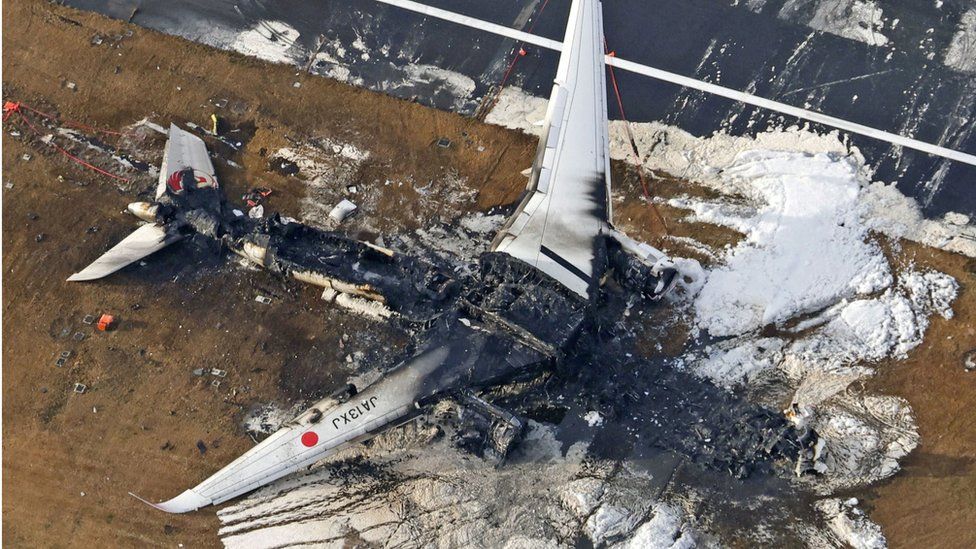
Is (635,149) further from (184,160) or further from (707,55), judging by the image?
Result: (184,160)

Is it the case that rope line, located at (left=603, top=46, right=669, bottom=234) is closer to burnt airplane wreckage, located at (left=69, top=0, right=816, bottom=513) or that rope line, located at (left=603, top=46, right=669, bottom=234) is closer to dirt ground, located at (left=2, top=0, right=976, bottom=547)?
dirt ground, located at (left=2, top=0, right=976, bottom=547)

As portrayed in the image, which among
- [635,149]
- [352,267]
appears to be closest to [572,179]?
[635,149]

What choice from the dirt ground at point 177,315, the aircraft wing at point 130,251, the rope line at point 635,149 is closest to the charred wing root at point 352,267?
the dirt ground at point 177,315

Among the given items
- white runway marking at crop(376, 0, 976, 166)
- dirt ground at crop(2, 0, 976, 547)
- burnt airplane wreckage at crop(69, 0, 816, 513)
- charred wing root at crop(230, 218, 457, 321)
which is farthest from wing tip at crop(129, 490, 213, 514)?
white runway marking at crop(376, 0, 976, 166)

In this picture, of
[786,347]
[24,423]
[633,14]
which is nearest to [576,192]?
[786,347]

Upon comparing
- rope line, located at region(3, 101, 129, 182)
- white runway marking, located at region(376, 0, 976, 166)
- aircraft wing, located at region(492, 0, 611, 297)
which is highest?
white runway marking, located at region(376, 0, 976, 166)

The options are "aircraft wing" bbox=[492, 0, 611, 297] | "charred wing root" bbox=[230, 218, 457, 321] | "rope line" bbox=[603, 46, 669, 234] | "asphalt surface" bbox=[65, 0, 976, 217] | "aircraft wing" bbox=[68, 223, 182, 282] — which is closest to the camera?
"aircraft wing" bbox=[492, 0, 611, 297]
